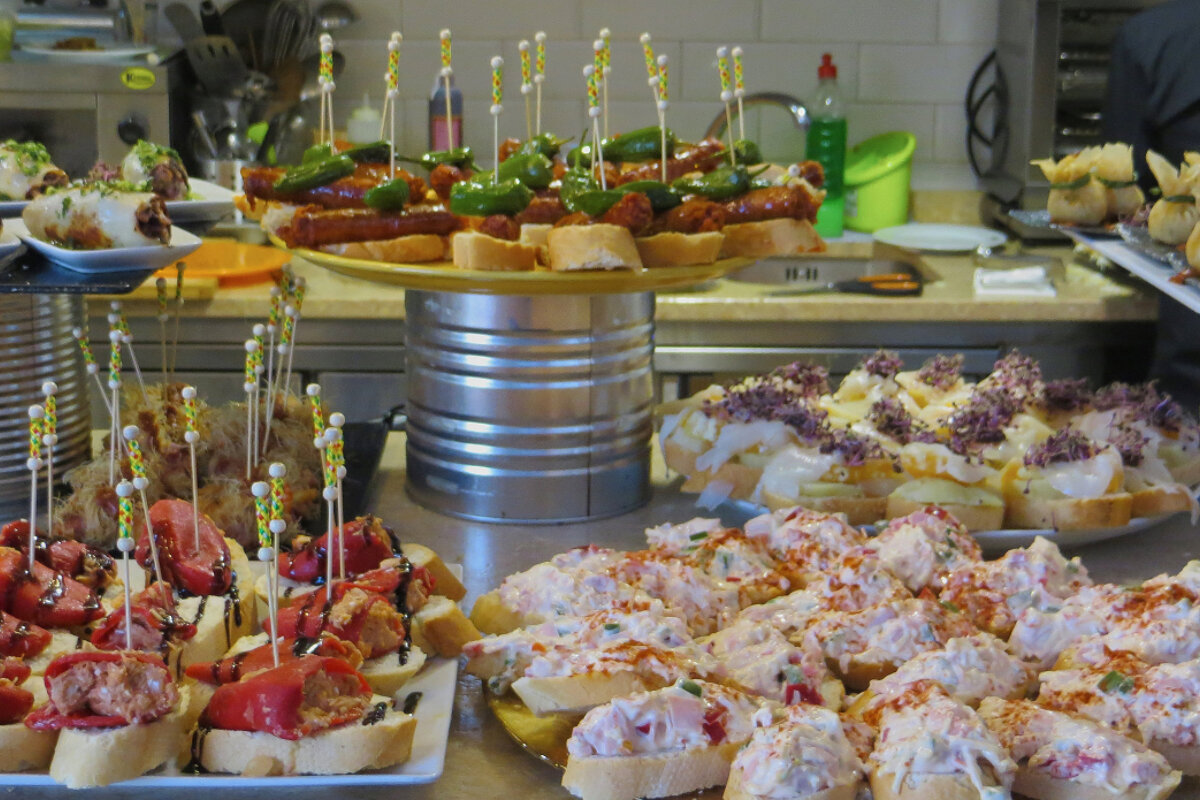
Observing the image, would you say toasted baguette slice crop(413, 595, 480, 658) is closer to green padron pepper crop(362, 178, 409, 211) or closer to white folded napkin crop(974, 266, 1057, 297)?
green padron pepper crop(362, 178, 409, 211)

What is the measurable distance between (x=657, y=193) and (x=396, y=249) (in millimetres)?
399

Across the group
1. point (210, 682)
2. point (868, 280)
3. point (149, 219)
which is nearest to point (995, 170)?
point (868, 280)

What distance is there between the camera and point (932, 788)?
124 cm

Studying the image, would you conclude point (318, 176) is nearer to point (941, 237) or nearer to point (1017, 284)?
point (1017, 284)

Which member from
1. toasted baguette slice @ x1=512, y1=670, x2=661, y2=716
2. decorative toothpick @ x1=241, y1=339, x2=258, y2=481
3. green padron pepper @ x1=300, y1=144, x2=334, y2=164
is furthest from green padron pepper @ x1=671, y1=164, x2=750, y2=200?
toasted baguette slice @ x1=512, y1=670, x2=661, y2=716

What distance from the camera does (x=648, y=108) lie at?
4.57 meters

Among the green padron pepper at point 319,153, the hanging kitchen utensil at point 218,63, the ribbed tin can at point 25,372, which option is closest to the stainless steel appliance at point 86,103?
the hanging kitchen utensil at point 218,63

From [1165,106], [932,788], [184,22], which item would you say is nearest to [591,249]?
[932,788]

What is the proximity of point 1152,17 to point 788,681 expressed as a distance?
9.86ft

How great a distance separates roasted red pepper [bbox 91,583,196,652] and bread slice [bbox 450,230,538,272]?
0.66 metres

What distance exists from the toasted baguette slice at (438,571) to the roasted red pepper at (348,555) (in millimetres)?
32

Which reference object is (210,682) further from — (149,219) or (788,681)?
(149,219)

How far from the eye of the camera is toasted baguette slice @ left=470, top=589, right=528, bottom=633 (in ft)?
5.40

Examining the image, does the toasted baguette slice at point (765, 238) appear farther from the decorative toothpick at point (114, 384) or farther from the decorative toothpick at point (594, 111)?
the decorative toothpick at point (114, 384)
